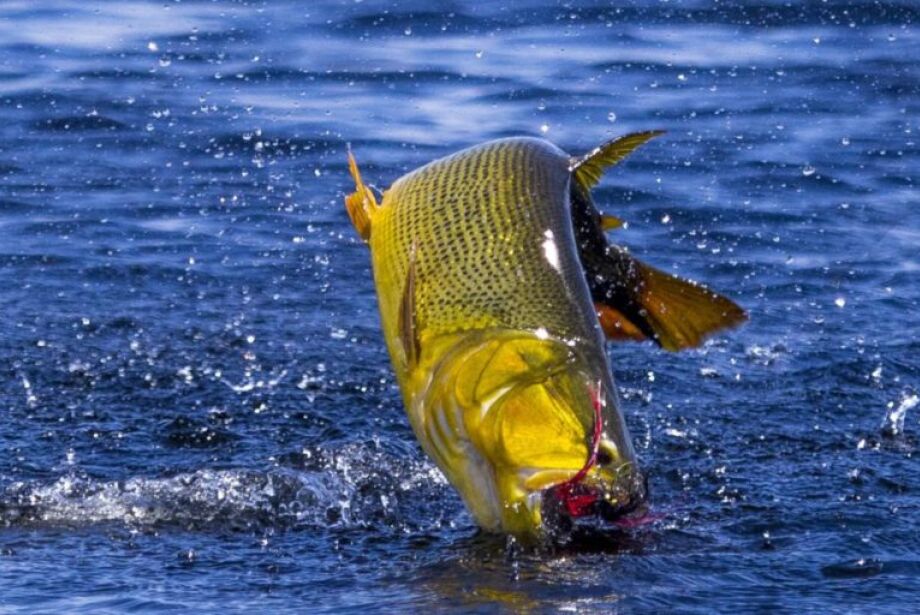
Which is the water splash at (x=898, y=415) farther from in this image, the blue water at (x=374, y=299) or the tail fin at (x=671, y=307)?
the tail fin at (x=671, y=307)

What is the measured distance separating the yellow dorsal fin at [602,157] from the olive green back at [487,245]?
2.2 inches

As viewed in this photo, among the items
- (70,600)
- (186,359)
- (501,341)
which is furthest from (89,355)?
(501,341)

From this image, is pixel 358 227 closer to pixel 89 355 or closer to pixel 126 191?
pixel 89 355

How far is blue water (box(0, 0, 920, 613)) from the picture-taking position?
203 inches

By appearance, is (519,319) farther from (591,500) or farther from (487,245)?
(591,500)

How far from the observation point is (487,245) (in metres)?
4.97

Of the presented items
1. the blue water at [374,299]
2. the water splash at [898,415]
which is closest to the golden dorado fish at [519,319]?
the blue water at [374,299]

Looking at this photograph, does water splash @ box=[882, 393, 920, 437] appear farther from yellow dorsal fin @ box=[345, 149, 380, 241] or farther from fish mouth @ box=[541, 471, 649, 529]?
fish mouth @ box=[541, 471, 649, 529]

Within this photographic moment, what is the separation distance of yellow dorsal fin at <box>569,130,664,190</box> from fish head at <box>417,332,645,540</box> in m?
0.80

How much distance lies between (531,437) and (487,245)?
74 cm

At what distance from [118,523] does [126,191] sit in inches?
190

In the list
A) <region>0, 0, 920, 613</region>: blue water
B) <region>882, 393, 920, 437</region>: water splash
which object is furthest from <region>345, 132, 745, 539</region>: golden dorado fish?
<region>882, 393, 920, 437</region>: water splash

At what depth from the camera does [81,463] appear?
20.0 ft

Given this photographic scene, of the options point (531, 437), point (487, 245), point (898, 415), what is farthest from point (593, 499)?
point (898, 415)
